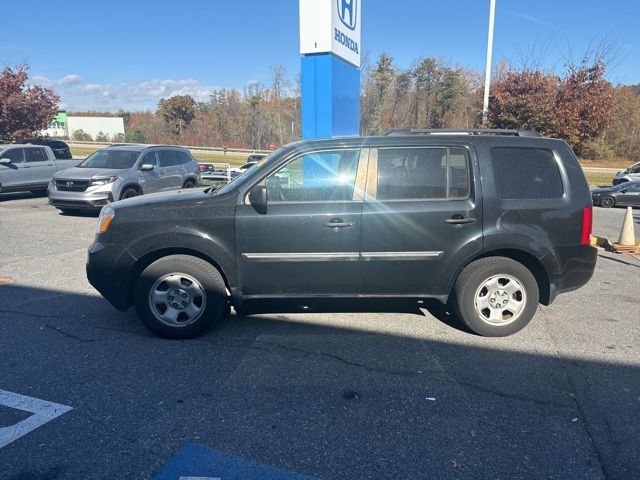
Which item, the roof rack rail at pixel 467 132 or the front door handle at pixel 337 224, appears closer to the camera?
the front door handle at pixel 337 224

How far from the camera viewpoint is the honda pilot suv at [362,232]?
4.36 metres

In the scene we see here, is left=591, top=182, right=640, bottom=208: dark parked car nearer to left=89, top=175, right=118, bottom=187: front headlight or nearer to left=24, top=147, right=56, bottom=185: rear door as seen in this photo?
left=89, top=175, right=118, bottom=187: front headlight

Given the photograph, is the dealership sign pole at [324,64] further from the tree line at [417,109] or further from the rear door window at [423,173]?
the tree line at [417,109]

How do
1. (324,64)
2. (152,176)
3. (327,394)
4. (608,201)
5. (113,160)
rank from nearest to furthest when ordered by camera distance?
1. (327,394)
2. (324,64)
3. (113,160)
4. (152,176)
5. (608,201)

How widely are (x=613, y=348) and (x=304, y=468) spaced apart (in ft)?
10.8

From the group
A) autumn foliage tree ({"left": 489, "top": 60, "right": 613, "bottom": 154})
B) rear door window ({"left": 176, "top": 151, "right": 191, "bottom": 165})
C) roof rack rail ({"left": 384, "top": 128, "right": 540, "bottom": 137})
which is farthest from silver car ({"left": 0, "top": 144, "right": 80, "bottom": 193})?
autumn foliage tree ({"left": 489, "top": 60, "right": 613, "bottom": 154})

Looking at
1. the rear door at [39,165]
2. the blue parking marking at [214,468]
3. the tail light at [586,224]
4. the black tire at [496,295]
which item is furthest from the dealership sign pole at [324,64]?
the rear door at [39,165]

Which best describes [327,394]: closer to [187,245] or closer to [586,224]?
[187,245]

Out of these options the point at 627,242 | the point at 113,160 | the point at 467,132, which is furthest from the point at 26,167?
the point at 627,242

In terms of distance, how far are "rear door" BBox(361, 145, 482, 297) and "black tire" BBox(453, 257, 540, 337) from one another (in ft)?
0.69

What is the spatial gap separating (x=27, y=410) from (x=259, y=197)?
235 centimetres

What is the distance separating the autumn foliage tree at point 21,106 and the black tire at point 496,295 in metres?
26.0

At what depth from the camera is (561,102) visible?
2103cm

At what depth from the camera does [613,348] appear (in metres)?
4.38
